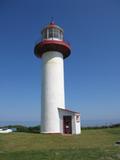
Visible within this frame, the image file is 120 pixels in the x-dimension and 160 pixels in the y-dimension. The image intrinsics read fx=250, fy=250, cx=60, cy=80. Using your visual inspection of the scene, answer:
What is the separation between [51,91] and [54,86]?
563mm

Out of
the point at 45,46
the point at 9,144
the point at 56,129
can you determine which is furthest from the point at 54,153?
the point at 45,46

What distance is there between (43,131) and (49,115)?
1.63 metres

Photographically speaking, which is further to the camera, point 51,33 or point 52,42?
point 51,33

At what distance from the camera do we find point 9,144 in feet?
52.9

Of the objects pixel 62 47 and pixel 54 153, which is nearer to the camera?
pixel 54 153

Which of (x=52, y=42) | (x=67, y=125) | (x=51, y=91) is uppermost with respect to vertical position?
(x=52, y=42)

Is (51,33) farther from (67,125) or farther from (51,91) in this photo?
(67,125)

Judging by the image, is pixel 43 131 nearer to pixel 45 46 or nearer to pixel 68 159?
pixel 45 46

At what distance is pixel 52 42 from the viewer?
23781 mm

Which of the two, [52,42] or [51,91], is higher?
[52,42]

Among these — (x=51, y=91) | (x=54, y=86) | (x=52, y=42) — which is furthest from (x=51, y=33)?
(x=51, y=91)

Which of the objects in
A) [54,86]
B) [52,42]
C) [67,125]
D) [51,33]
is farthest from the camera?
[51,33]

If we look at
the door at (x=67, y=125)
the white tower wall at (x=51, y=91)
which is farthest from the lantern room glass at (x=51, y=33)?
the door at (x=67, y=125)

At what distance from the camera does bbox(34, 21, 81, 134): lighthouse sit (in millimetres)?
23109
